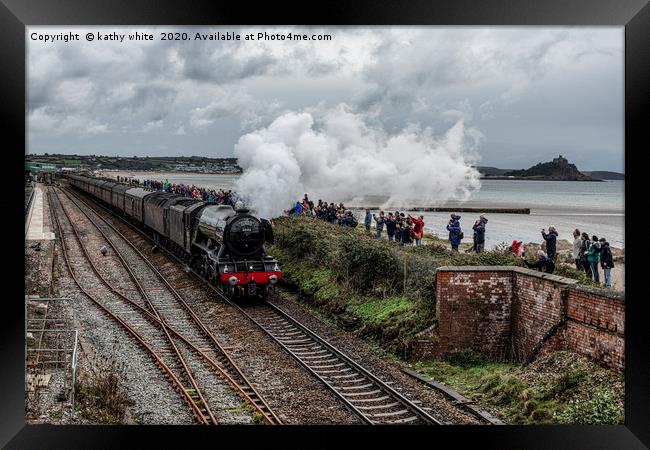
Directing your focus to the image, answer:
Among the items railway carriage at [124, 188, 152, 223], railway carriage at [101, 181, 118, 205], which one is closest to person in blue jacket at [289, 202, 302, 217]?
railway carriage at [124, 188, 152, 223]

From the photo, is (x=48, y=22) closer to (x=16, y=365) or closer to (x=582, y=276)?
(x=16, y=365)

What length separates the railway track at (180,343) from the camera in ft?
27.4

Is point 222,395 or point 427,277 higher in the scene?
point 427,277

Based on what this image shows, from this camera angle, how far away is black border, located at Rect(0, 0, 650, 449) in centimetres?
728

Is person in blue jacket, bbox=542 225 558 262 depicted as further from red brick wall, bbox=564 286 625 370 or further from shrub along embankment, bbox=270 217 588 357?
red brick wall, bbox=564 286 625 370

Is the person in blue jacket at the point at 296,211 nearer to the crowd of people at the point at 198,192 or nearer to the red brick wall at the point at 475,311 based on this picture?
the crowd of people at the point at 198,192

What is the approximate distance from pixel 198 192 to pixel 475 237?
34.6 feet

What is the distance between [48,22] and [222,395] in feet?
16.5

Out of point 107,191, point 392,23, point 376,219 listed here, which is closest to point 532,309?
point 392,23

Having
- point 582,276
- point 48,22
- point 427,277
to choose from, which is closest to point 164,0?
point 48,22

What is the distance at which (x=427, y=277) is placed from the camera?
10891 millimetres

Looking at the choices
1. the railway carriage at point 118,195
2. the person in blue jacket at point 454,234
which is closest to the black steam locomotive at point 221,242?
the person in blue jacket at point 454,234

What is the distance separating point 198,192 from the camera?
20.0 meters

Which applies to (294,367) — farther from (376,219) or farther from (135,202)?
(135,202)
